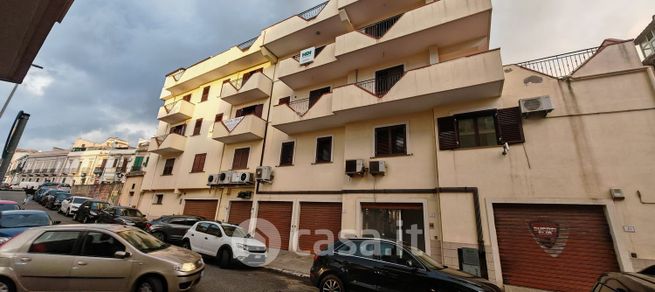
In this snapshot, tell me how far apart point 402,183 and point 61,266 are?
9.75 metres

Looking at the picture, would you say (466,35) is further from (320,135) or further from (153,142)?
(153,142)

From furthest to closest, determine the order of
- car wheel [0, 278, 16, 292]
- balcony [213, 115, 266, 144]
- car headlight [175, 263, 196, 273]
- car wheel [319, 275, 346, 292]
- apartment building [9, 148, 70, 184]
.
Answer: apartment building [9, 148, 70, 184]
balcony [213, 115, 266, 144]
car wheel [319, 275, 346, 292]
car headlight [175, 263, 196, 273]
car wheel [0, 278, 16, 292]

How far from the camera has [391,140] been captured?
37.2 feet

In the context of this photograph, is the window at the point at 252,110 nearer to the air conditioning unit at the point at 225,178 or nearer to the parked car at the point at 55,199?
the air conditioning unit at the point at 225,178

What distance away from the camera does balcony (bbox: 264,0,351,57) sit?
1435 cm

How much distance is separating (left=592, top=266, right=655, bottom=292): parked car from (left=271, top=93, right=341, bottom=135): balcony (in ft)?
32.0

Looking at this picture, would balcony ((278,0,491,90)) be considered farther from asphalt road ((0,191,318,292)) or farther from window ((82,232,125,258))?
window ((82,232,125,258))

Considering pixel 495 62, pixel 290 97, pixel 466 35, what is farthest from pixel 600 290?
pixel 290 97

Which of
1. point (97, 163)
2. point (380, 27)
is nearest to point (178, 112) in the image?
point (380, 27)

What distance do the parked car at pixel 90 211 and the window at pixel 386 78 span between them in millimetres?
16961

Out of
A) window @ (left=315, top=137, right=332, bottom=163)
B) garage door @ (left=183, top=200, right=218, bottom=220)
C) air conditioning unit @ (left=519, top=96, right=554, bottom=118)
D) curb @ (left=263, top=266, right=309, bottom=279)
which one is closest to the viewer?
air conditioning unit @ (left=519, top=96, right=554, bottom=118)

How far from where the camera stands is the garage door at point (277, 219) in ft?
41.9

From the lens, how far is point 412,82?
10.2 metres

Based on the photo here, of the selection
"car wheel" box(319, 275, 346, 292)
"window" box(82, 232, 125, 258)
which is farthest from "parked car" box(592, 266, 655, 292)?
"window" box(82, 232, 125, 258)
